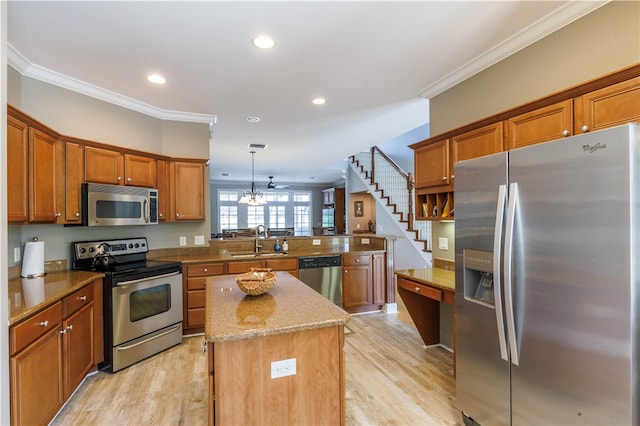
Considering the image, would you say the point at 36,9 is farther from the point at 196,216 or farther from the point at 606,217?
the point at 606,217

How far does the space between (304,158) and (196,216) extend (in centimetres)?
367

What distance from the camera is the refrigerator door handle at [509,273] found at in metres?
1.73

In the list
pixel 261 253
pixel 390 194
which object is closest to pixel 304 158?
pixel 390 194

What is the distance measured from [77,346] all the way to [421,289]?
2859 mm

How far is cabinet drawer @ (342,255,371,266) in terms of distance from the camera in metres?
4.62

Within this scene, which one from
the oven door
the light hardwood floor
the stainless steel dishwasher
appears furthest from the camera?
the stainless steel dishwasher

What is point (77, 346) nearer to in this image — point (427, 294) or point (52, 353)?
point (52, 353)

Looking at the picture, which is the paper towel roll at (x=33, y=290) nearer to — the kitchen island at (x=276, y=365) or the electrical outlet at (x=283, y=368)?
the kitchen island at (x=276, y=365)

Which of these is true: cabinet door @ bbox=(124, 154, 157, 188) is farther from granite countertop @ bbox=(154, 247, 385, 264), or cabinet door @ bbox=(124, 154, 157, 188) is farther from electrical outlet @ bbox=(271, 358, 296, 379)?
electrical outlet @ bbox=(271, 358, 296, 379)

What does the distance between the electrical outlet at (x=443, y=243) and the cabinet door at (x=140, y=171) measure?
3.29m

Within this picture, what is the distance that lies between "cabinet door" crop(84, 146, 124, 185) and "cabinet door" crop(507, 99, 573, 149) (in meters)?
3.63

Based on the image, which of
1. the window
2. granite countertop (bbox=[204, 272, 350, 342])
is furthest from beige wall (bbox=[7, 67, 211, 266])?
the window

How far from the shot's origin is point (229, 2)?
1940mm

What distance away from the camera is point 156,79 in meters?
3.01
